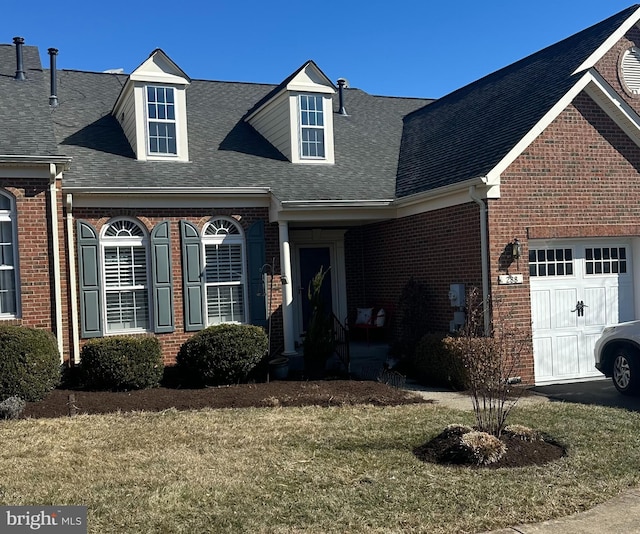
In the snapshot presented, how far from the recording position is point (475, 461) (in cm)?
677

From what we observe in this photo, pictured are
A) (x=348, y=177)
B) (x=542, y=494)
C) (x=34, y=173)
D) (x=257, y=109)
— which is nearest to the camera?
(x=542, y=494)

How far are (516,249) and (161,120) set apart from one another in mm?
7522

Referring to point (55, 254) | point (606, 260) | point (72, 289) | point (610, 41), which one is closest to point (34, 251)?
point (55, 254)

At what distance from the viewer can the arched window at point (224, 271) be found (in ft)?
43.2

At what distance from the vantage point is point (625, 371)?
1057 cm

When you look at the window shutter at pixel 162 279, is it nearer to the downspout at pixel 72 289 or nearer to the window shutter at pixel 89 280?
the window shutter at pixel 89 280

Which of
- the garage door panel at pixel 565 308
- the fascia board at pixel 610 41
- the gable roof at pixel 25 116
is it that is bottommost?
the garage door panel at pixel 565 308

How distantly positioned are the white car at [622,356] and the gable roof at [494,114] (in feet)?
10.9

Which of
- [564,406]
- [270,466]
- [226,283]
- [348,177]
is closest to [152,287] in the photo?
[226,283]

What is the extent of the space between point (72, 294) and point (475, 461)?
797 centimetres

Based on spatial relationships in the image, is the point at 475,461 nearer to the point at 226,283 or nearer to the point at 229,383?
the point at 229,383

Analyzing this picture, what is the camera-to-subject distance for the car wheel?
10.4 m

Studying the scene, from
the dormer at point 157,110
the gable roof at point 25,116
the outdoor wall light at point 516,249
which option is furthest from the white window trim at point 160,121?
the outdoor wall light at point 516,249

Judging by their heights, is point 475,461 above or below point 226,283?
below
